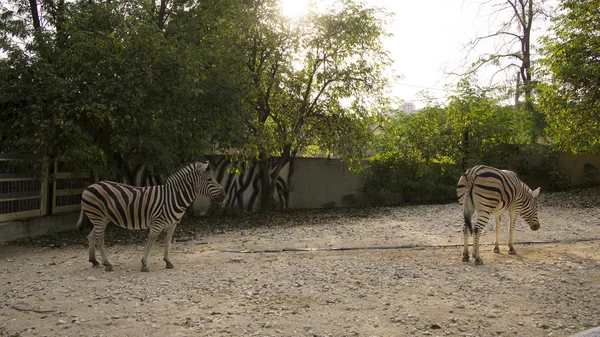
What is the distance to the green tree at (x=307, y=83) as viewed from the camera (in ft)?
49.5

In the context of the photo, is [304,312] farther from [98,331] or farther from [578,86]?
[578,86]

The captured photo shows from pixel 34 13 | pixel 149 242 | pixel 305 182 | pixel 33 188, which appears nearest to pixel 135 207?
pixel 149 242

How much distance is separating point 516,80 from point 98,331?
24984mm

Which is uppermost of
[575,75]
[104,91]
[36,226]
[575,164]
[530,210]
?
[575,75]

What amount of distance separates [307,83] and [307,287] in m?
10.6

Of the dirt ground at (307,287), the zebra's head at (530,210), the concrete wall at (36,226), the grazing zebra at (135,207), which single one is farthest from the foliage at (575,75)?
the concrete wall at (36,226)

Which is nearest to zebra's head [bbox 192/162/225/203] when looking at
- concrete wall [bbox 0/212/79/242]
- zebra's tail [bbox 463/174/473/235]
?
zebra's tail [bbox 463/174/473/235]

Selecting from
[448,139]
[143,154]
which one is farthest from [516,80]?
[143,154]

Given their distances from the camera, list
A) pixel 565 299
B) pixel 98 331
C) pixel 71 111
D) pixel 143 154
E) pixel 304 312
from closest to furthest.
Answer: pixel 98 331
pixel 304 312
pixel 565 299
pixel 71 111
pixel 143 154

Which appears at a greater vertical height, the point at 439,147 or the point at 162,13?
the point at 162,13

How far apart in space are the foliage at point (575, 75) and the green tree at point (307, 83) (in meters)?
5.62

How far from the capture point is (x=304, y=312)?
566 cm

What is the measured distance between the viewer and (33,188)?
452 inches

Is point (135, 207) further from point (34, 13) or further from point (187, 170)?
point (34, 13)
